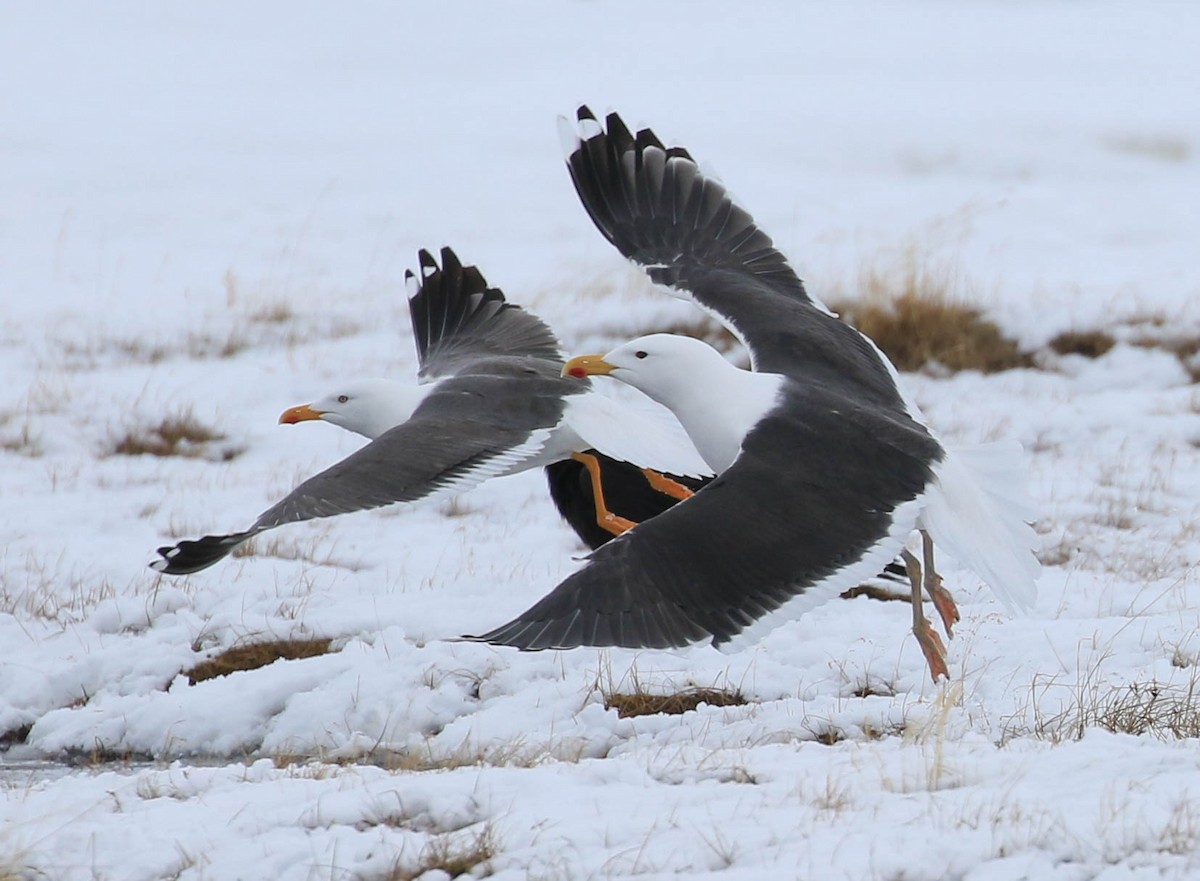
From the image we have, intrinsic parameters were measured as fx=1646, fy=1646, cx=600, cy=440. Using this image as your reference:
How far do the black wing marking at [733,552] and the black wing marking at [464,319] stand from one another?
2602mm

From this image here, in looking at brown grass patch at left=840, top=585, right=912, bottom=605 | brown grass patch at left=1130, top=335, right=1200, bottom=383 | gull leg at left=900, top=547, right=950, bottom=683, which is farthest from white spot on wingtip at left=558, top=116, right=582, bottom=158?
brown grass patch at left=1130, top=335, right=1200, bottom=383

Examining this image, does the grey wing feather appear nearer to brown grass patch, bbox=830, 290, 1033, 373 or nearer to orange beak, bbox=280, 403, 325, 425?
orange beak, bbox=280, 403, 325, 425

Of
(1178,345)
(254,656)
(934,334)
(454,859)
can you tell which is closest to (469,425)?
(254,656)

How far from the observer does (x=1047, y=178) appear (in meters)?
18.0

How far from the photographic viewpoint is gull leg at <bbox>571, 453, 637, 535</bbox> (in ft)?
22.2

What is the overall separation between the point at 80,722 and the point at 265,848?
2.34 metres

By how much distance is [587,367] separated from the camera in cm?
597

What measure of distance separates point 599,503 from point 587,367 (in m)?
0.99

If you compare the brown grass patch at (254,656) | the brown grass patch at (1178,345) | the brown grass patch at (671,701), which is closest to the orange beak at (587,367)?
the brown grass patch at (671,701)

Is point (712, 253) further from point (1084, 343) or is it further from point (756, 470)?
point (1084, 343)

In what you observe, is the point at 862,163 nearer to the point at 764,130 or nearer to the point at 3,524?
the point at 764,130

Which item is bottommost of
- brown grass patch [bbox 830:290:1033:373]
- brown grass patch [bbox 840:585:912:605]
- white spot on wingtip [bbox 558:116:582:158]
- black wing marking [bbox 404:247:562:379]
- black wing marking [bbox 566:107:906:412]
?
brown grass patch [bbox 840:585:912:605]

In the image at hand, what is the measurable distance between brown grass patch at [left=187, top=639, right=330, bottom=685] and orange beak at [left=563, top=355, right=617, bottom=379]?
55.1 inches

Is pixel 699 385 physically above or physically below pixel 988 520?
above
